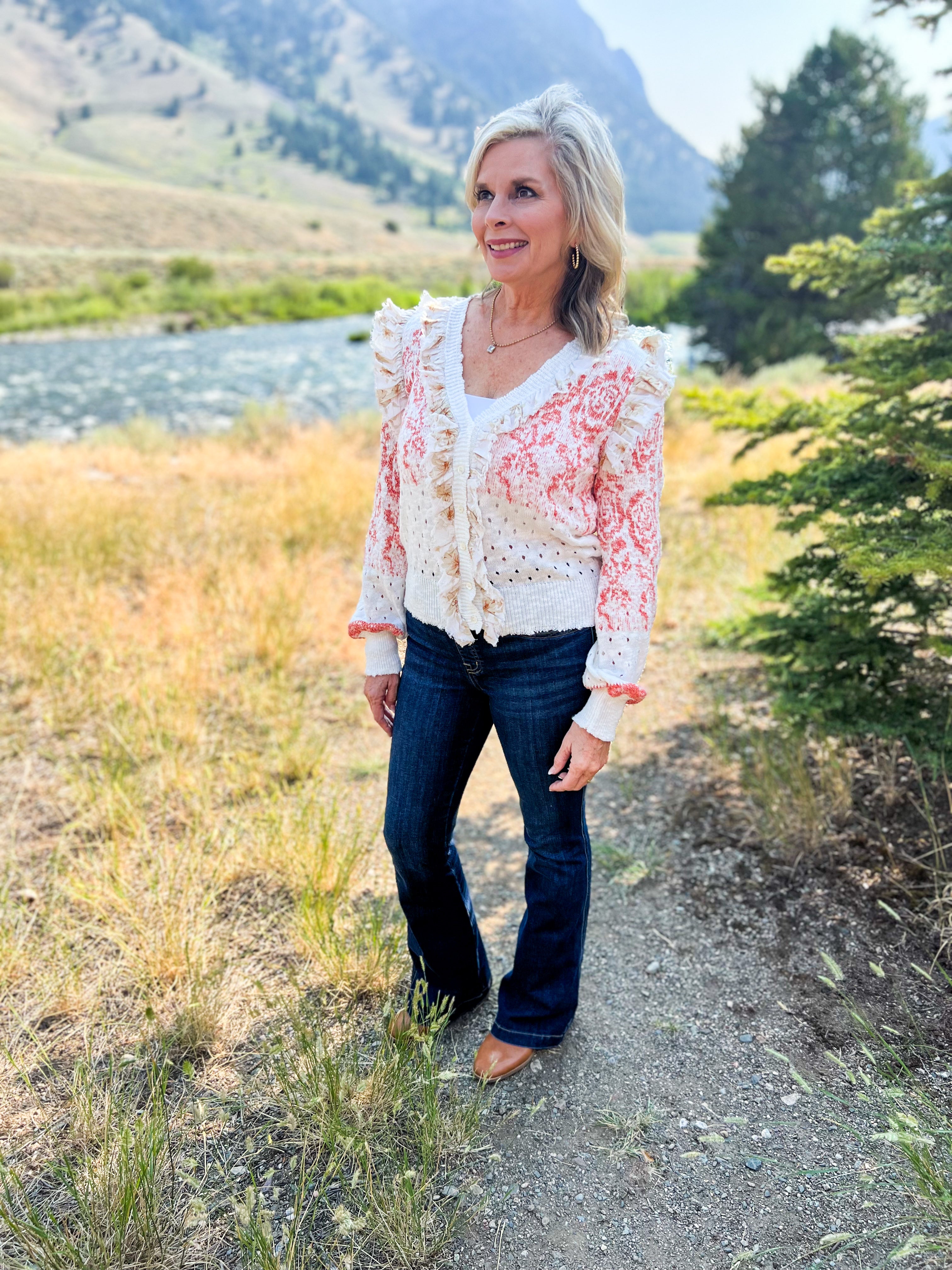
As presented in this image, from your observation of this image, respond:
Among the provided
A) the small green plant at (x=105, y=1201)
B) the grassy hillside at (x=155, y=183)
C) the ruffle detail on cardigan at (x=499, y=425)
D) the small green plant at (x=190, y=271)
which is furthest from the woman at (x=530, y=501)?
the small green plant at (x=190, y=271)

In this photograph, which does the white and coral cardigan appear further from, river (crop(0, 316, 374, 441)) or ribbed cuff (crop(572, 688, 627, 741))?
river (crop(0, 316, 374, 441))

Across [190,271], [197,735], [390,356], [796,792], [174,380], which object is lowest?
[197,735]

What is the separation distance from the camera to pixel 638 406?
165cm

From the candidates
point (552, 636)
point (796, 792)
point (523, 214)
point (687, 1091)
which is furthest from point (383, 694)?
point (796, 792)

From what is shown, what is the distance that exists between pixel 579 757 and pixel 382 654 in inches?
23.1

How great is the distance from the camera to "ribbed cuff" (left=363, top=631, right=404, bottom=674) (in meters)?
2.07

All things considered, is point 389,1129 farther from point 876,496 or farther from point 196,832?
point 876,496

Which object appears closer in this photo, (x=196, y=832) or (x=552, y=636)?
(x=552, y=636)

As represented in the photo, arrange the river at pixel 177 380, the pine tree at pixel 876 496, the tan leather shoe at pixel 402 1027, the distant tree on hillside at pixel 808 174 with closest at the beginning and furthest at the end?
1. the tan leather shoe at pixel 402 1027
2. the pine tree at pixel 876 496
3. the distant tree on hillside at pixel 808 174
4. the river at pixel 177 380

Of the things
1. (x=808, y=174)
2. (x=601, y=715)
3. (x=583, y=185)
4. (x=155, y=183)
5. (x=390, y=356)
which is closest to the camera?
(x=583, y=185)

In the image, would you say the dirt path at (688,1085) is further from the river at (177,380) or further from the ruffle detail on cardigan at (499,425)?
the river at (177,380)

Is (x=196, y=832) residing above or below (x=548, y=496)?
below

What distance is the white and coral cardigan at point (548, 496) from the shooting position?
1.65 meters

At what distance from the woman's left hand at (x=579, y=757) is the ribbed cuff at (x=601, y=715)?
11 mm
